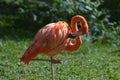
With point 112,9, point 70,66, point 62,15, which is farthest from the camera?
point 112,9

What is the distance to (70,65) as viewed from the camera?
7289 mm

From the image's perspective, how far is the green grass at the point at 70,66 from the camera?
654 centimetres

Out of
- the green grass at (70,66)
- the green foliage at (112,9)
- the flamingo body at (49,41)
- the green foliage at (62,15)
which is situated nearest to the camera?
the flamingo body at (49,41)

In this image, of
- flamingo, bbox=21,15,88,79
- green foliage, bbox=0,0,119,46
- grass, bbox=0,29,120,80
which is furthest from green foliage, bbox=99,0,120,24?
flamingo, bbox=21,15,88,79

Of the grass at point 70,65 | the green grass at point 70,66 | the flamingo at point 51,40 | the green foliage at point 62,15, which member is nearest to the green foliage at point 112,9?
the green foliage at point 62,15

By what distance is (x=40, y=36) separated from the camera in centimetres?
498

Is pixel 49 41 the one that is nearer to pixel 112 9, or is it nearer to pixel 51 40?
pixel 51 40

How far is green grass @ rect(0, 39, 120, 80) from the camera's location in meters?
6.54

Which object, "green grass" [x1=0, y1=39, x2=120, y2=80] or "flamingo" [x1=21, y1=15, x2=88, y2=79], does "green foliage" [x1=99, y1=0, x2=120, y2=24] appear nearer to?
"green grass" [x1=0, y1=39, x2=120, y2=80]

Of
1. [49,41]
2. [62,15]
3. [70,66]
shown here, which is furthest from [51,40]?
[62,15]

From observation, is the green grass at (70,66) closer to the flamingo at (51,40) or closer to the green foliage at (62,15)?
the green foliage at (62,15)

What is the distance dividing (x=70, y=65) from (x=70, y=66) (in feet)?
0.23

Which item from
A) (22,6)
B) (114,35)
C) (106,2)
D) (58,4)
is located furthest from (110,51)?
(22,6)

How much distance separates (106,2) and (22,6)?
7.07ft
